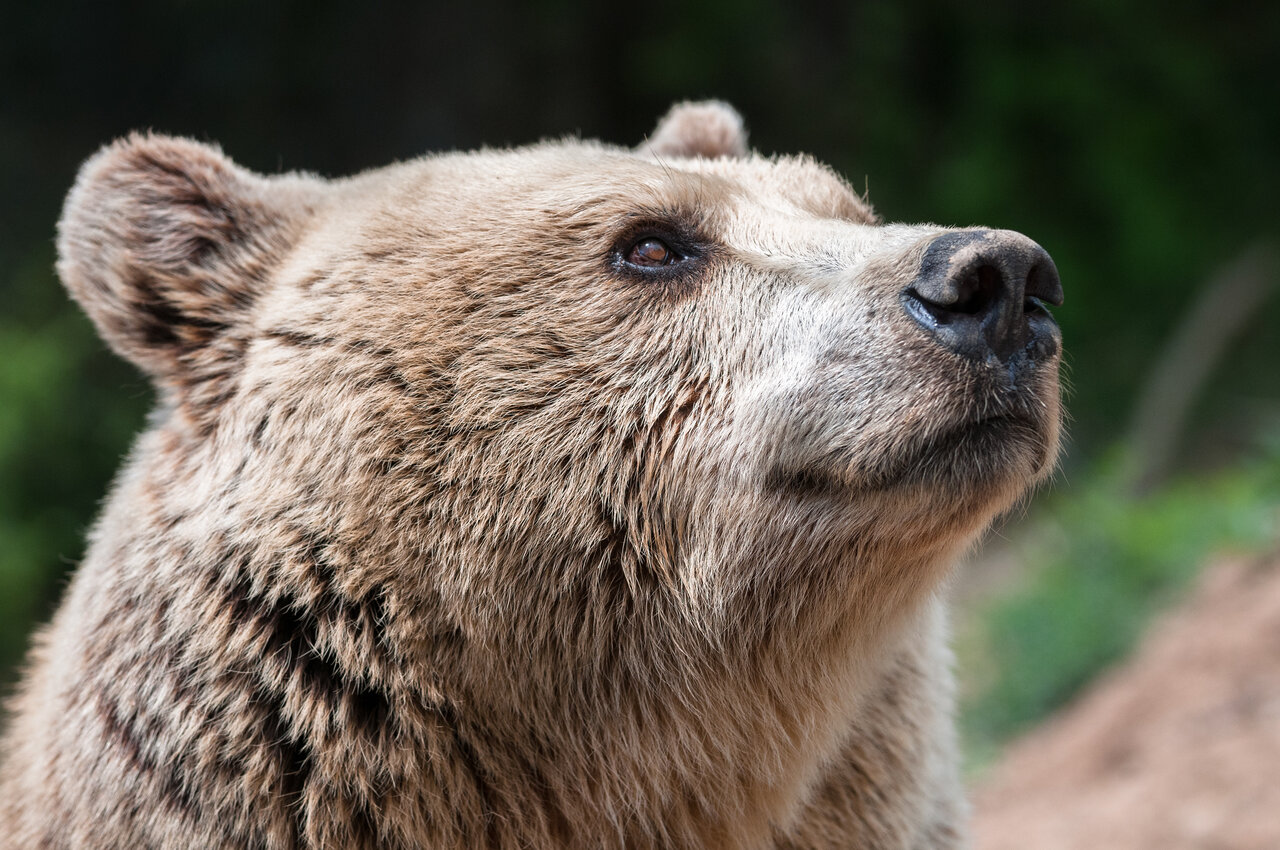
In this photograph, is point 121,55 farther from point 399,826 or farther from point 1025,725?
point 399,826

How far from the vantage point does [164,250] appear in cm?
306

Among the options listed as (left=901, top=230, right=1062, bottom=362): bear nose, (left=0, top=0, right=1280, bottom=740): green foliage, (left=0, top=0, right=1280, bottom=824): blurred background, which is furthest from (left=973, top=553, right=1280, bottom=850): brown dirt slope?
(left=0, top=0, right=1280, bottom=740): green foliage

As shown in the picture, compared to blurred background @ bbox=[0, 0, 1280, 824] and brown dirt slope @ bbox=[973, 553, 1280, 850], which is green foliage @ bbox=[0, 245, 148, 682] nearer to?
blurred background @ bbox=[0, 0, 1280, 824]

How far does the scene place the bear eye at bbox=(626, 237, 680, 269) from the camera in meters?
2.84

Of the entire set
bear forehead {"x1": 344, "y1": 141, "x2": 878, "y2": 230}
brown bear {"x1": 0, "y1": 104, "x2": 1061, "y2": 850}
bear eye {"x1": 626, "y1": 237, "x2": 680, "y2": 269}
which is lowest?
brown bear {"x1": 0, "y1": 104, "x2": 1061, "y2": 850}

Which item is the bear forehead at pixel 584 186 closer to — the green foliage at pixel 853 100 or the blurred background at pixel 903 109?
the blurred background at pixel 903 109

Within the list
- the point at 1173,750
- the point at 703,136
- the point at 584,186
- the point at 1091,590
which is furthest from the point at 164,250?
the point at 1091,590

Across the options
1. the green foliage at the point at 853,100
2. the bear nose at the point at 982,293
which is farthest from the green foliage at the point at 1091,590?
the bear nose at the point at 982,293

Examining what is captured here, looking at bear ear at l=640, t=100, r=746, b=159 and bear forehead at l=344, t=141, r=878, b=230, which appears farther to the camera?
bear ear at l=640, t=100, r=746, b=159

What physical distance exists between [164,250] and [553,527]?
47.7 inches

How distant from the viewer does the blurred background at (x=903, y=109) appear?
12.2m

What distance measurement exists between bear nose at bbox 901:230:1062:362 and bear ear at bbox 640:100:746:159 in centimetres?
126

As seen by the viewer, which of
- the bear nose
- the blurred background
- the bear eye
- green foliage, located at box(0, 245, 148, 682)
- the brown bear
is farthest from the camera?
the blurred background

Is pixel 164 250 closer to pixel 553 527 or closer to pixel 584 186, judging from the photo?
pixel 584 186
